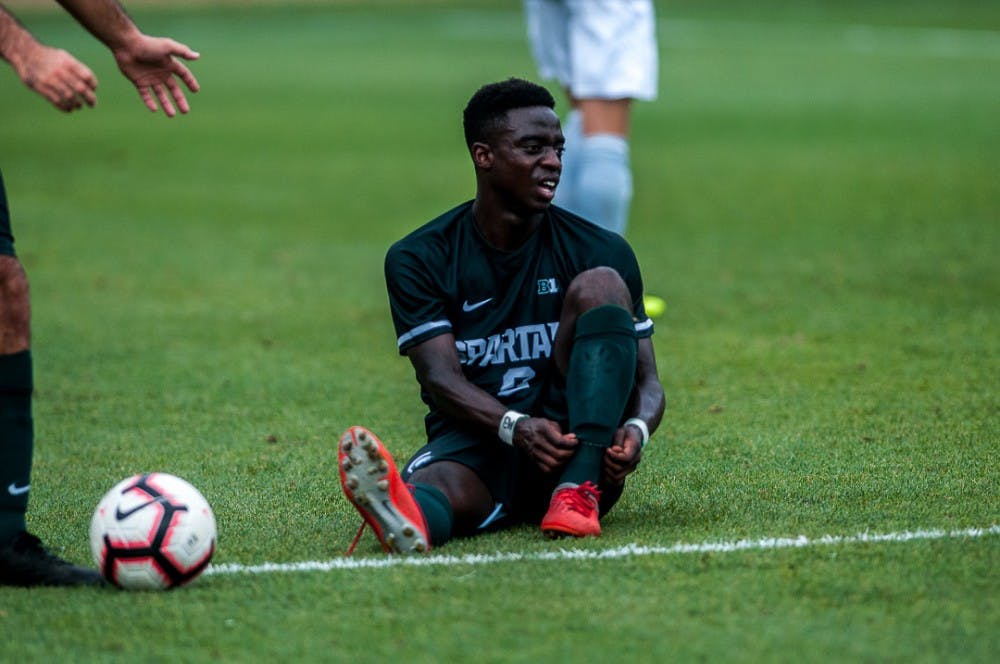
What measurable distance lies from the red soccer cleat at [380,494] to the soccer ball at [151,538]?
40cm

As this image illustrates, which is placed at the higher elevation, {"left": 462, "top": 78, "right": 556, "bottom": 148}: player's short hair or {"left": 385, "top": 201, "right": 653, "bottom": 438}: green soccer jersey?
{"left": 462, "top": 78, "right": 556, "bottom": 148}: player's short hair

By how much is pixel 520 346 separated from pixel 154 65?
1400 millimetres

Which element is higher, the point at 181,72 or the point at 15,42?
the point at 15,42

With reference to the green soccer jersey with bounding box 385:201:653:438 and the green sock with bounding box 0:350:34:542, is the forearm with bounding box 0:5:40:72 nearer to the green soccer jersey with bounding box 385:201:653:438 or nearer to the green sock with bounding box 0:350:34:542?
the green sock with bounding box 0:350:34:542

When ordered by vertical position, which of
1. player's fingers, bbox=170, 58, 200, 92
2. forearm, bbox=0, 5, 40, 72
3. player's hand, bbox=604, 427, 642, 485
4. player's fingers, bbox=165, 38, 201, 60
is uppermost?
forearm, bbox=0, 5, 40, 72

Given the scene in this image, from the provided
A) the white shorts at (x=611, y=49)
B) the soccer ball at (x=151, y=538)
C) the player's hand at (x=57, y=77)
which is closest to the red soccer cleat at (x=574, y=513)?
the soccer ball at (x=151, y=538)

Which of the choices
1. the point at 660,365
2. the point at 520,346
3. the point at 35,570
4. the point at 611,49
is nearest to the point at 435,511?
the point at 520,346

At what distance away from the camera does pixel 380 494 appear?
4.47 m

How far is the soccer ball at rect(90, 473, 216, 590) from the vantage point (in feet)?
13.8

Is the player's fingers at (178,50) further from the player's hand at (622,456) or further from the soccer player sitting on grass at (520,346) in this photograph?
the player's hand at (622,456)

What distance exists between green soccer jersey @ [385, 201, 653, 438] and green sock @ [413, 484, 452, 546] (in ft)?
1.49

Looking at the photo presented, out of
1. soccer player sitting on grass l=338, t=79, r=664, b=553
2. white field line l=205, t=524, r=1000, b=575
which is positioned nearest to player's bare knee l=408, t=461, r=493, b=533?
soccer player sitting on grass l=338, t=79, r=664, b=553

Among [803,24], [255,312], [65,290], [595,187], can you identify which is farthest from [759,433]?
[803,24]

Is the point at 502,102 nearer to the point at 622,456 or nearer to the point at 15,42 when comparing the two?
the point at 622,456
